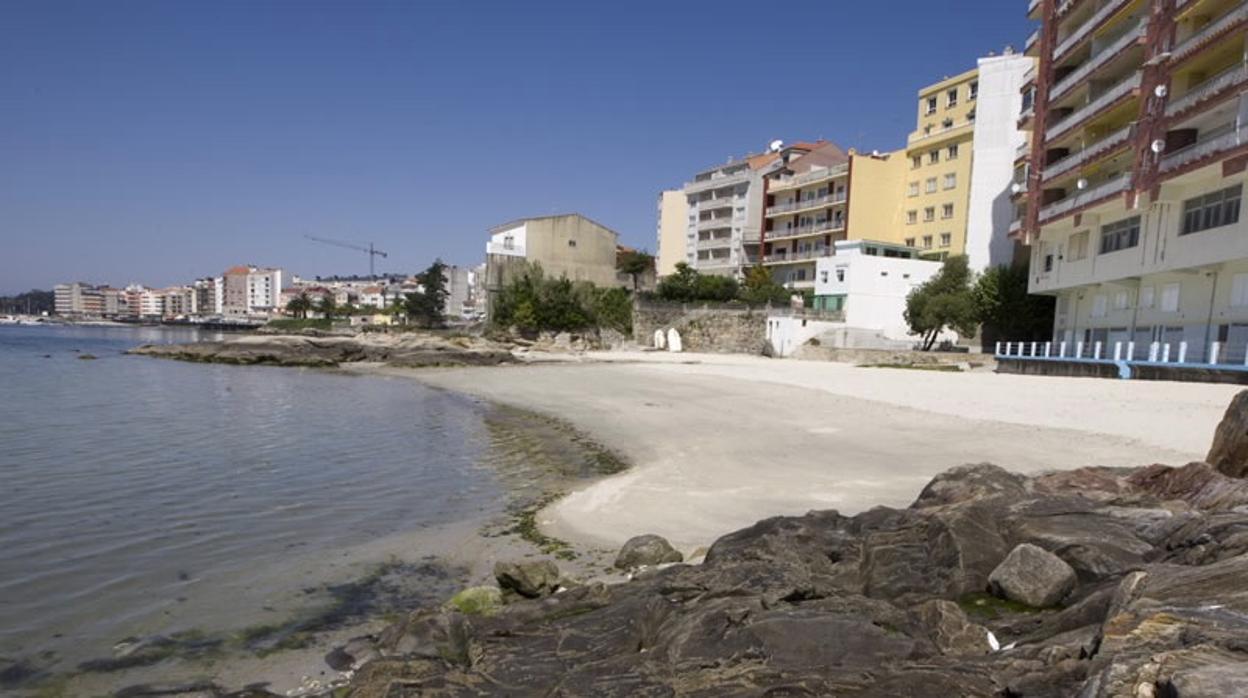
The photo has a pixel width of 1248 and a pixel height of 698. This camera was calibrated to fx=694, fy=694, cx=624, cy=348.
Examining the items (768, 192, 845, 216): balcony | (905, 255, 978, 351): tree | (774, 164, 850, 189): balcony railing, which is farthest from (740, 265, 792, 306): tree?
(905, 255, 978, 351): tree

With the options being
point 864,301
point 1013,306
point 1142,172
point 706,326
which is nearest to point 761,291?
point 706,326

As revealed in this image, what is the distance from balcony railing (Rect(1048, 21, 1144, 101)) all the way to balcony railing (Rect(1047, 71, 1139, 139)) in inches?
60.1

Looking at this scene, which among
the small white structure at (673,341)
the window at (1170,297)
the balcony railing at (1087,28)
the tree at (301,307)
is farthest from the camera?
the tree at (301,307)

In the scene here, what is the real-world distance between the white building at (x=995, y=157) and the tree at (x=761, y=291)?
17.5 m

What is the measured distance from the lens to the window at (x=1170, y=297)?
34.2 metres

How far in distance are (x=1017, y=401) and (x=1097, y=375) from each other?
11661 millimetres

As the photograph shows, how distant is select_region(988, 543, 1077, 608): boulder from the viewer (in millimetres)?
6230

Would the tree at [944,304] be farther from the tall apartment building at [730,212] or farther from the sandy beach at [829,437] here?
the tall apartment building at [730,212]

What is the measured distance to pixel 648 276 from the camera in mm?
103812

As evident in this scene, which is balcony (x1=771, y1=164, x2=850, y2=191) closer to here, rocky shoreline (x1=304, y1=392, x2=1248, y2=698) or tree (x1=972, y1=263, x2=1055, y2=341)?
tree (x1=972, y1=263, x2=1055, y2=341)

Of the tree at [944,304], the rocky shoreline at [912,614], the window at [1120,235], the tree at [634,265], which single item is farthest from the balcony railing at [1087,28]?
the tree at [634,265]

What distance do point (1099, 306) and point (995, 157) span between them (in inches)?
999

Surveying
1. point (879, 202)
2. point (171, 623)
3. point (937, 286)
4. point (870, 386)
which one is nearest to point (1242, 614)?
point (171, 623)

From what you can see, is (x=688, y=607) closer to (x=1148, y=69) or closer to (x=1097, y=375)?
(x=1097, y=375)
